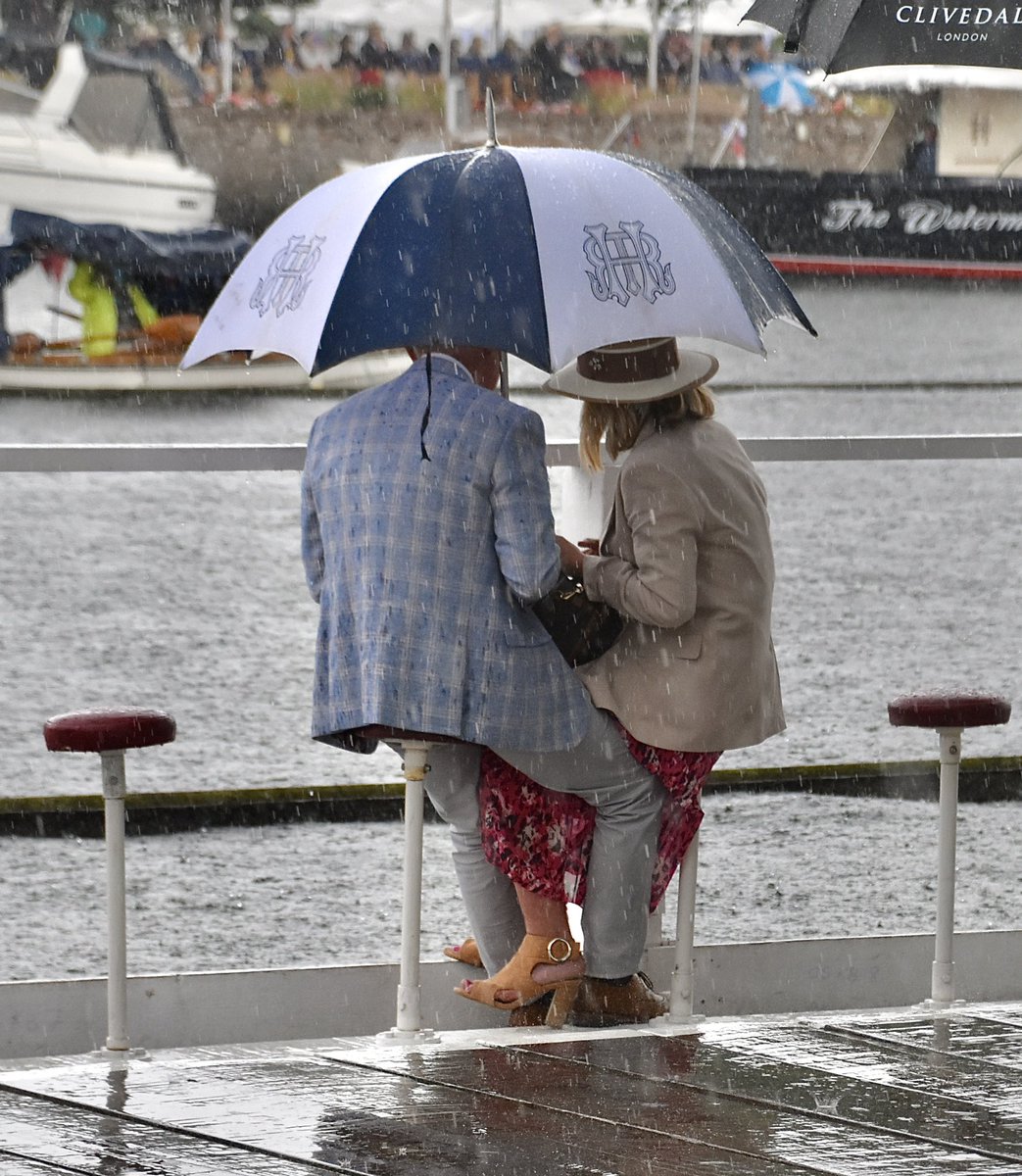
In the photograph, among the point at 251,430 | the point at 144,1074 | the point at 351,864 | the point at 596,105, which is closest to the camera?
the point at 144,1074

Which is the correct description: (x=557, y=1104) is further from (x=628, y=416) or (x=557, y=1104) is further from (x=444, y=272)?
(x=444, y=272)

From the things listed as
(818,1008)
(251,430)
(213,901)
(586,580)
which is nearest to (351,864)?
(213,901)

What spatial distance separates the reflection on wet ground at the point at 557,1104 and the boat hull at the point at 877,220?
118ft

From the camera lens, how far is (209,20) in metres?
41.2

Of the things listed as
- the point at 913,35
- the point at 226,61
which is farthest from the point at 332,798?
the point at 226,61

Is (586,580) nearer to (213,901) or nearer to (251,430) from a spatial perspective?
(213,901)

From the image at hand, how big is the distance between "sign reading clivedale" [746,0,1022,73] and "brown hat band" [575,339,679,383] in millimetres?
494

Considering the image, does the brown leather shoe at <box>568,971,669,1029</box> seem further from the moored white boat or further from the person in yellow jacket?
the moored white boat

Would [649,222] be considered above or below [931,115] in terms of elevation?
below

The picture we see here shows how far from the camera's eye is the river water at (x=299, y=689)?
5.65 m

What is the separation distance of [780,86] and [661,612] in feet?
132

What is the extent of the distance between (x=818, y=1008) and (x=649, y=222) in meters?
1.51

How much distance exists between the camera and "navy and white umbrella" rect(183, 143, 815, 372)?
9.74ft

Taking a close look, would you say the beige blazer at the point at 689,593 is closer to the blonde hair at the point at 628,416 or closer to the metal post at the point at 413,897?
the blonde hair at the point at 628,416
